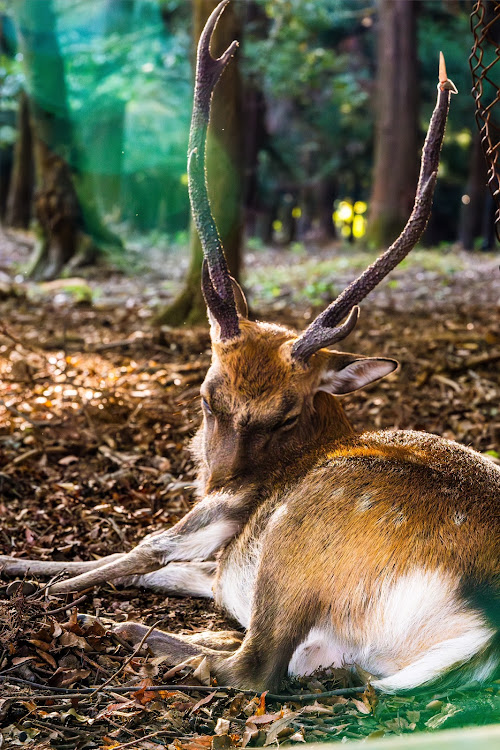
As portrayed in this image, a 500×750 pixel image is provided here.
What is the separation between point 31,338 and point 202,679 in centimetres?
557

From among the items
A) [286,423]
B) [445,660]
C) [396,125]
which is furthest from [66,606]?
[396,125]

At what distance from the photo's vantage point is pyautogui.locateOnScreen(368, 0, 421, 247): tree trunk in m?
16.5

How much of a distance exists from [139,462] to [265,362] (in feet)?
6.02

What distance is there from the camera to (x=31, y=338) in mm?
8078

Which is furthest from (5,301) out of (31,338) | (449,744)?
(449,744)

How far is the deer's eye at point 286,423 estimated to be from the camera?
3.64 m

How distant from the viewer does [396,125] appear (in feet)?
55.1

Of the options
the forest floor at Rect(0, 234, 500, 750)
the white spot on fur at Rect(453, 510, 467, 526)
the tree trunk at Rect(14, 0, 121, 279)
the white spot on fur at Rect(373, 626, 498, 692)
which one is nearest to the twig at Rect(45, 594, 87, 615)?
the forest floor at Rect(0, 234, 500, 750)

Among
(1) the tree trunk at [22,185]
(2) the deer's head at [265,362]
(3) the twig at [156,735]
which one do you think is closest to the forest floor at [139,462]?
(3) the twig at [156,735]

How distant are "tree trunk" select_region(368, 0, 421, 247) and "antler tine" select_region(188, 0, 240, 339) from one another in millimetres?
12906

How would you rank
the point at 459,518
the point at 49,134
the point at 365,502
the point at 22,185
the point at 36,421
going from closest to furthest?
the point at 459,518 → the point at 365,502 → the point at 36,421 → the point at 49,134 → the point at 22,185

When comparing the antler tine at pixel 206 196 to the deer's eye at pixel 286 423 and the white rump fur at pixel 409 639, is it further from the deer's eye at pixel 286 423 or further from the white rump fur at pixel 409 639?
the white rump fur at pixel 409 639

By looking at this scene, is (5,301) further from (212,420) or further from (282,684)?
(282,684)

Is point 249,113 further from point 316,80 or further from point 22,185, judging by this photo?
point 22,185
